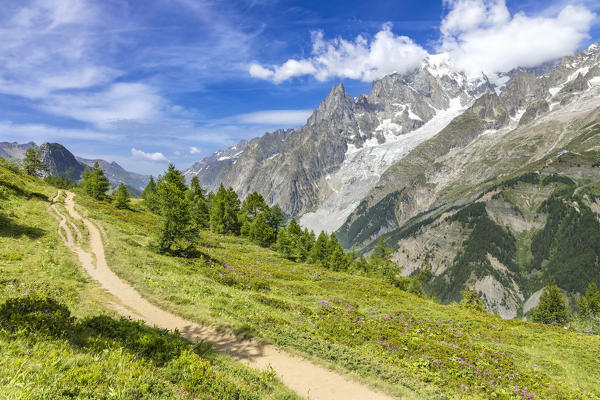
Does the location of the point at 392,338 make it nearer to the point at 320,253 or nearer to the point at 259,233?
the point at 259,233

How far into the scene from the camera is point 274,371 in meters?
11.4

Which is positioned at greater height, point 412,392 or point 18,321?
point 18,321

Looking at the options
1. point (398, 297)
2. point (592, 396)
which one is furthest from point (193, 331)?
point (398, 297)

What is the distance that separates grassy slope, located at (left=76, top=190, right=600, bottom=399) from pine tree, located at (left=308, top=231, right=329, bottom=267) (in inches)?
1851

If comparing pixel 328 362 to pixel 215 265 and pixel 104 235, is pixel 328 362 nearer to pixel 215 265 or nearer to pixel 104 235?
pixel 215 265

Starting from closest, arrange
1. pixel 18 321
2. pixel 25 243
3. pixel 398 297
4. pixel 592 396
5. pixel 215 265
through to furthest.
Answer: pixel 18 321
pixel 592 396
pixel 25 243
pixel 215 265
pixel 398 297

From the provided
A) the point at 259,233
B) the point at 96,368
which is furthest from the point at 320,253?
the point at 96,368

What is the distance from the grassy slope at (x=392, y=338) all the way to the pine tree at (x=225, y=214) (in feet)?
148

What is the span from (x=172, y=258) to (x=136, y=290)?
13.0 meters

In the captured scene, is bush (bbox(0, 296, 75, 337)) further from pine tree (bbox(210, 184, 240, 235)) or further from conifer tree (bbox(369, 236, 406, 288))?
conifer tree (bbox(369, 236, 406, 288))

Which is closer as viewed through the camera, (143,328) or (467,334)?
(143,328)

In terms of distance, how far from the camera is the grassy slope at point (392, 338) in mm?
14035

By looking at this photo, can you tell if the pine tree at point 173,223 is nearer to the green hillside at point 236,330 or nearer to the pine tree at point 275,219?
the green hillside at point 236,330

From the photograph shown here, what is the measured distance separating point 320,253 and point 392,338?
62794 millimetres
